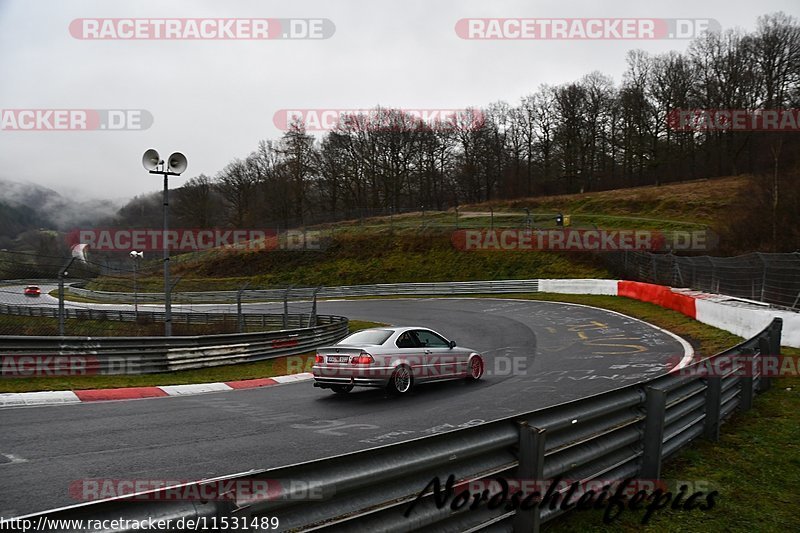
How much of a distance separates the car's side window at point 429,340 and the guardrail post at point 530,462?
811cm

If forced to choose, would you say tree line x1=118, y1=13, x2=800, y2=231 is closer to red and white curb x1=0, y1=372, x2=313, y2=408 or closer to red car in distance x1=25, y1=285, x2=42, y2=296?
red car in distance x1=25, y1=285, x2=42, y2=296

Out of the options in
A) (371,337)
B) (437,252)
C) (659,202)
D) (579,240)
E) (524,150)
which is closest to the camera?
(371,337)

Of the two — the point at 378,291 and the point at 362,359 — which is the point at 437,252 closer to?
the point at 378,291

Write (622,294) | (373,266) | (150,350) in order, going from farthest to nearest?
1. (373,266)
2. (622,294)
3. (150,350)

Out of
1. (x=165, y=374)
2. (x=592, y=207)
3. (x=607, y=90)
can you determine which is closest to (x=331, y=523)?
(x=165, y=374)

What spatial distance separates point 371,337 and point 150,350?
557 centimetres

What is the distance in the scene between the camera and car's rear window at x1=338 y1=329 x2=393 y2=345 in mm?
11289

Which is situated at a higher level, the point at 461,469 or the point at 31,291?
the point at 461,469

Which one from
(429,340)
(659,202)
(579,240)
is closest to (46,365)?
(429,340)

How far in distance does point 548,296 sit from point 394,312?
1060cm

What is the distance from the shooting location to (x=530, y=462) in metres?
3.76

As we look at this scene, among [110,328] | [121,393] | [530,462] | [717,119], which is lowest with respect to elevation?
[110,328]

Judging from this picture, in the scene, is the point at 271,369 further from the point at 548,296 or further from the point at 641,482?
the point at 548,296

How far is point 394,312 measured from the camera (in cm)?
3322
